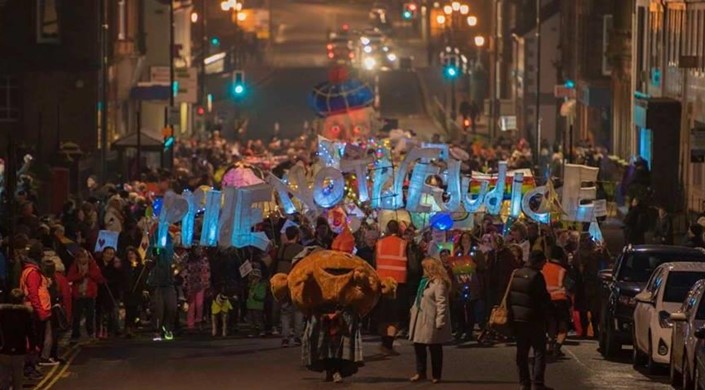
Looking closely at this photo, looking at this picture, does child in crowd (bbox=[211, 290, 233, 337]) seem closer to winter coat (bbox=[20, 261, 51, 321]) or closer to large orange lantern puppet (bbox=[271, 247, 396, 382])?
winter coat (bbox=[20, 261, 51, 321])

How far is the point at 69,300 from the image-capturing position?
86.0 ft

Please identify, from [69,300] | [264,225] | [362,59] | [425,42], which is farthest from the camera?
[425,42]

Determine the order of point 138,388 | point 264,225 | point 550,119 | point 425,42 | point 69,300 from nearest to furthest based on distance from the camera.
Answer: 1. point 138,388
2. point 69,300
3. point 264,225
4. point 550,119
5. point 425,42

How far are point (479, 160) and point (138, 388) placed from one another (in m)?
36.3

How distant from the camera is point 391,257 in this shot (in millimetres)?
26219

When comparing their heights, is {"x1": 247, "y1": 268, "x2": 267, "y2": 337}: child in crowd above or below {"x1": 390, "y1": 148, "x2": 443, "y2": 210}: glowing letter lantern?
below

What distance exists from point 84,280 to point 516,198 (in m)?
7.49

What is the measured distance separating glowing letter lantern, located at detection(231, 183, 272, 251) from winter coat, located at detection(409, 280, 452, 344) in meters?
6.62

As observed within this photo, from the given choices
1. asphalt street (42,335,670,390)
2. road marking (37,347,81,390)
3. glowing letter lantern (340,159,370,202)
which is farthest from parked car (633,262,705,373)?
glowing letter lantern (340,159,370,202)

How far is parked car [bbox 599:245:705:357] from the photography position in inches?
976

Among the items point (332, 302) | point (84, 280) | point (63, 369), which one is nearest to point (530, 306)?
point (332, 302)

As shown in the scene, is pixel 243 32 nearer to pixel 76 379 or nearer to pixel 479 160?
pixel 479 160

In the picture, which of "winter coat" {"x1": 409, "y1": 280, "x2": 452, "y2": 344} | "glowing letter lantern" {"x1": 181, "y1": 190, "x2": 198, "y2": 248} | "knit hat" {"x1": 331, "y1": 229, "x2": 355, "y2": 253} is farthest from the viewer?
"glowing letter lantern" {"x1": 181, "y1": 190, "x2": 198, "y2": 248}

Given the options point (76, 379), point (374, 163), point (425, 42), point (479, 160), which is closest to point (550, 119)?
point (479, 160)
